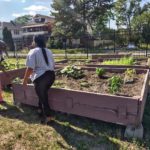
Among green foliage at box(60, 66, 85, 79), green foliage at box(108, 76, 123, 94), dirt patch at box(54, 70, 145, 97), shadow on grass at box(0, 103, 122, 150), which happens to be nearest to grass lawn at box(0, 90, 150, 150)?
shadow on grass at box(0, 103, 122, 150)

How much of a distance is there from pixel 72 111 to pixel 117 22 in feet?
138

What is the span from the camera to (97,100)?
4484 mm

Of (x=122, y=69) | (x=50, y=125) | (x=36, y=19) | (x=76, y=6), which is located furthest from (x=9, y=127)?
(x=36, y=19)

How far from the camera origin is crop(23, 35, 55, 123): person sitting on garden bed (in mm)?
4711

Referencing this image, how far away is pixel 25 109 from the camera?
5.70m

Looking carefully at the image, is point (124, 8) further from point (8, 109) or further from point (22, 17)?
point (22, 17)

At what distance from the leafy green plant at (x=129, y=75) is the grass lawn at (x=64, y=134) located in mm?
851

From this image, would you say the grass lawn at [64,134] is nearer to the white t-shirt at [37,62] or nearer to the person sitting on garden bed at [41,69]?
the person sitting on garden bed at [41,69]

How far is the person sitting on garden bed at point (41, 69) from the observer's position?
4711 mm

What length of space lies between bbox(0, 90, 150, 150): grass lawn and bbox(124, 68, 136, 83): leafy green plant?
851mm

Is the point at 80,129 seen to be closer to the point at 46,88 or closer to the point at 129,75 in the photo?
the point at 46,88

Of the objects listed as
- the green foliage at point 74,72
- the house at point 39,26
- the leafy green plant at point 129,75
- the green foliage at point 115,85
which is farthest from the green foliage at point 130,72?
the house at point 39,26

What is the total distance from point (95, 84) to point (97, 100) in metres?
1.37

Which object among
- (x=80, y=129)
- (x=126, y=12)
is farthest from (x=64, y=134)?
(x=126, y=12)
